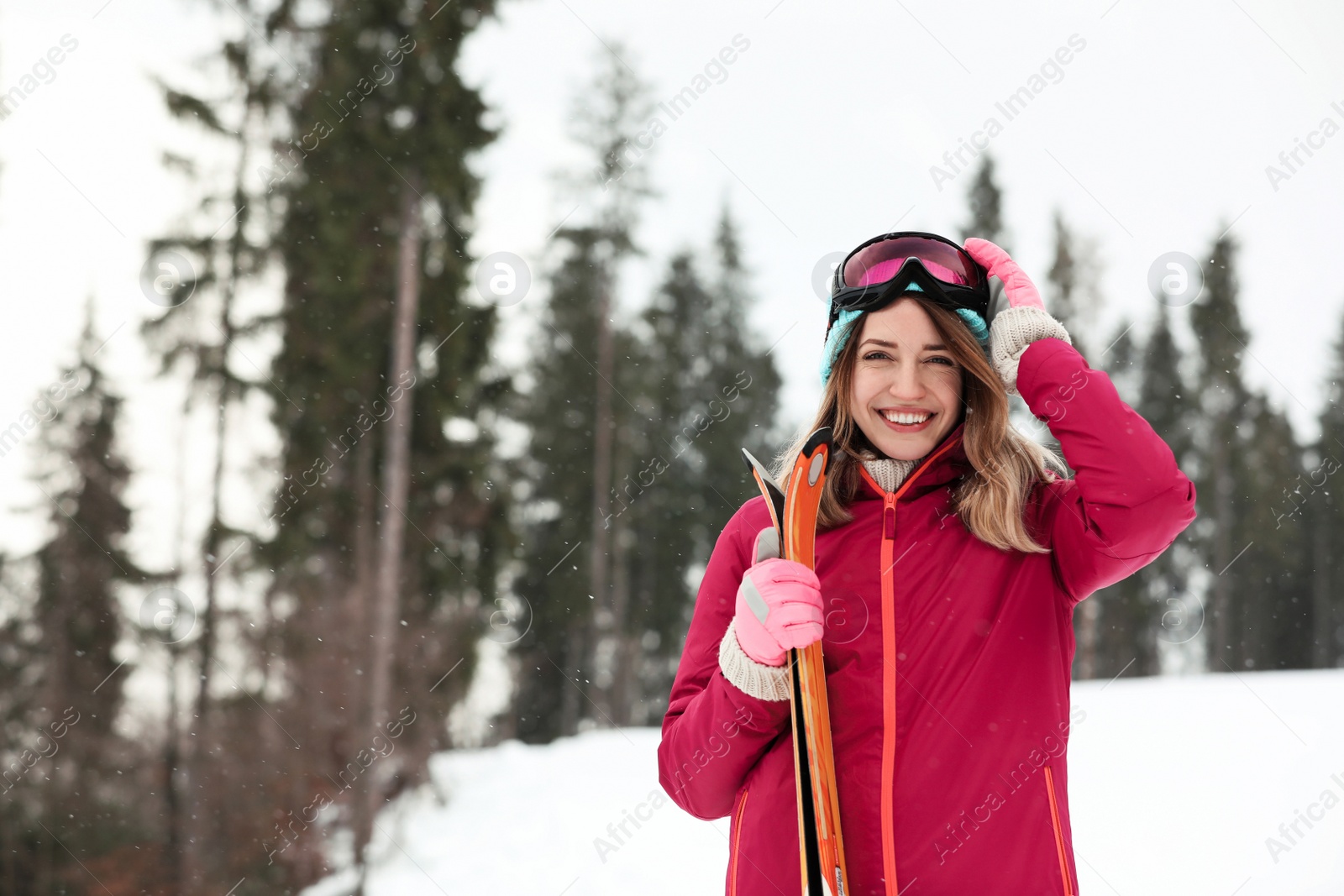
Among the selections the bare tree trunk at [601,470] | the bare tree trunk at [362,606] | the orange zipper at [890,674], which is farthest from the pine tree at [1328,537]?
the orange zipper at [890,674]

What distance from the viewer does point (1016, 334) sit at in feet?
5.66

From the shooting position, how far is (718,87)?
17766 mm

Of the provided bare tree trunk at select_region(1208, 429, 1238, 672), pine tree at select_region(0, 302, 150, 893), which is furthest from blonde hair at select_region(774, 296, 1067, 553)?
bare tree trunk at select_region(1208, 429, 1238, 672)

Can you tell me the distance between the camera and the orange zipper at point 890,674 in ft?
4.87

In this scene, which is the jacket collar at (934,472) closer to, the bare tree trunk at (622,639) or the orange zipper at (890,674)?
the orange zipper at (890,674)

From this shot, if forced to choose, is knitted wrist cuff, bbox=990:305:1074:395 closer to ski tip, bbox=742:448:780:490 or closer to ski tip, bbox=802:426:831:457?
ski tip, bbox=802:426:831:457

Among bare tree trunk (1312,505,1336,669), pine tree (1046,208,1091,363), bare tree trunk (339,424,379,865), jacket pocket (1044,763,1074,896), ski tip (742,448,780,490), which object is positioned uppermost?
pine tree (1046,208,1091,363)

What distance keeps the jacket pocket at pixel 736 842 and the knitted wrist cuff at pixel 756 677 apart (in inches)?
9.6

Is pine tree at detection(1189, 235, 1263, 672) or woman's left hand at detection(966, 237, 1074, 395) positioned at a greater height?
pine tree at detection(1189, 235, 1263, 672)

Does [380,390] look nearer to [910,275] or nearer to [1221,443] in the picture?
[910,275]

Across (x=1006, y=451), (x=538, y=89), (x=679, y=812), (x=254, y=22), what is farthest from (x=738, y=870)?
(x=538, y=89)

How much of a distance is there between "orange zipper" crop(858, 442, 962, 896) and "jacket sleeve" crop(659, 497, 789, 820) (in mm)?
194

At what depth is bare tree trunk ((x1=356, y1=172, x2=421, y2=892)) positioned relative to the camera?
1028 centimetres

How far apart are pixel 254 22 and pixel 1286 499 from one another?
93.9 feet
